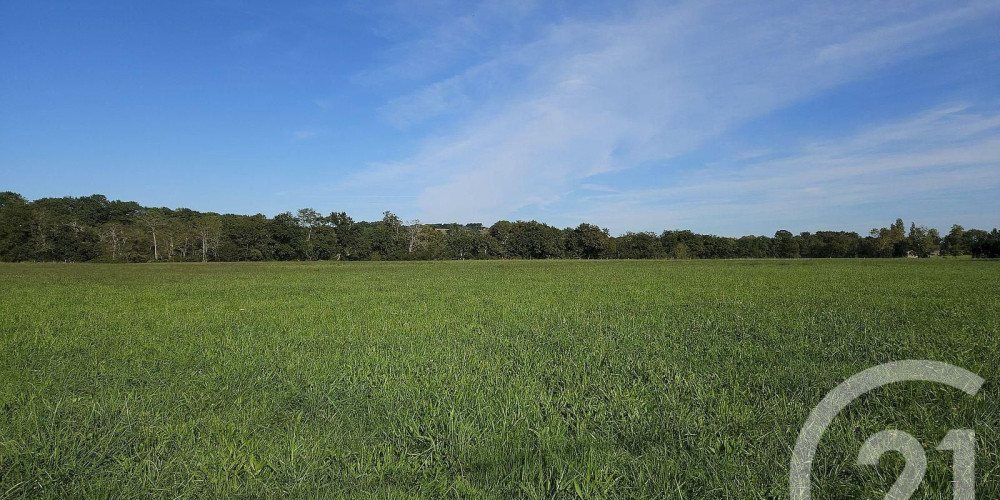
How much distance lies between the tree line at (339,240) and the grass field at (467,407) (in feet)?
300

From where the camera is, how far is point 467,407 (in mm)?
4684

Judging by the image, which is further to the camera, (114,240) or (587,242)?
(587,242)

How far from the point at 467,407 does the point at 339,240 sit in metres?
100

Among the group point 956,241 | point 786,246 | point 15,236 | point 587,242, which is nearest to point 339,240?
point 15,236

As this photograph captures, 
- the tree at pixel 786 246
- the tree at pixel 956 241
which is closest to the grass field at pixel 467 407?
the tree at pixel 956 241

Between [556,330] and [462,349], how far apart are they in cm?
259

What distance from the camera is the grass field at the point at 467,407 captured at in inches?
128

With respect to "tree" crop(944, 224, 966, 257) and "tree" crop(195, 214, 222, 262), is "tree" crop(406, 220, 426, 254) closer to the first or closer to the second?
"tree" crop(195, 214, 222, 262)
